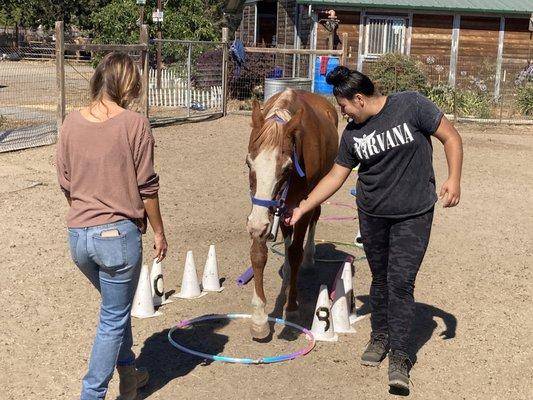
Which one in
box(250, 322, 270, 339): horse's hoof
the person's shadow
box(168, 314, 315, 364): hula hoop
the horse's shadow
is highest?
box(250, 322, 270, 339): horse's hoof

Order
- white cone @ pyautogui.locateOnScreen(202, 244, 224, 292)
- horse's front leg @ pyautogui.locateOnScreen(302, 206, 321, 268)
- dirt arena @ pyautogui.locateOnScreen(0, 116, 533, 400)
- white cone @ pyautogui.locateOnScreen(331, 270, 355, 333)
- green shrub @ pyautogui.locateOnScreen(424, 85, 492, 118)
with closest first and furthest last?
dirt arena @ pyautogui.locateOnScreen(0, 116, 533, 400) → white cone @ pyautogui.locateOnScreen(331, 270, 355, 333) → white cone @ pyautogui.locateOnScreen(202, 244, 224, 292) → horse's front leg @ pyautogui.locateOnScreen(302, 206, 321, 268) → green shrub @ pyautogui.locateOnScreen(424, 85, 492, 118)

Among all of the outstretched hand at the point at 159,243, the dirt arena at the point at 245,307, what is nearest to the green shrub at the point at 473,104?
the dirt arena at the point at 245,307

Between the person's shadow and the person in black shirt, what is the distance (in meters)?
1.20

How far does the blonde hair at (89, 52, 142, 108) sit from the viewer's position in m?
3.57

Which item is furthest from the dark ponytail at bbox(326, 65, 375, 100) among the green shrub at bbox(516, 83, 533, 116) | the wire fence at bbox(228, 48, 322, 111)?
the green shrub at bbox(516, 83, 533, 116)

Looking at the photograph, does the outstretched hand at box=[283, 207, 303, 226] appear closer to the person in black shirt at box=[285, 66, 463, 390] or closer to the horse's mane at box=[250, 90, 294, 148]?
the person in black shirt at box=[285, 66, 463, 390]

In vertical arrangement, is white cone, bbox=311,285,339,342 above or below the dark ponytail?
below

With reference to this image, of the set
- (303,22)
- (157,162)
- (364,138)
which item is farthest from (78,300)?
(303,22)

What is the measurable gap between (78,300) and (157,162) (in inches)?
251

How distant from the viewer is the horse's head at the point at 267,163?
4.41 m

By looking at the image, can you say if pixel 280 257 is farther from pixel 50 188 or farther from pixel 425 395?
pixel 50 188

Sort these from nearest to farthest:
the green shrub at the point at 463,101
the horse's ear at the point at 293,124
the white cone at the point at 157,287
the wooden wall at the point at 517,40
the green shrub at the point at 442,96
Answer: the horse's ear at the point at 293,124 < the white cone at the point at 157,287 < the green shrub at the point at 463,101 < the green shrub at the point at 442,96 < the wooden wall at the point at 517,40

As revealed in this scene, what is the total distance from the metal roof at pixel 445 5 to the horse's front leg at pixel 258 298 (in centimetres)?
1928

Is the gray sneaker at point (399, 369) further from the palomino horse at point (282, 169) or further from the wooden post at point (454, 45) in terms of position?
the wooden post at point (454, 45)
